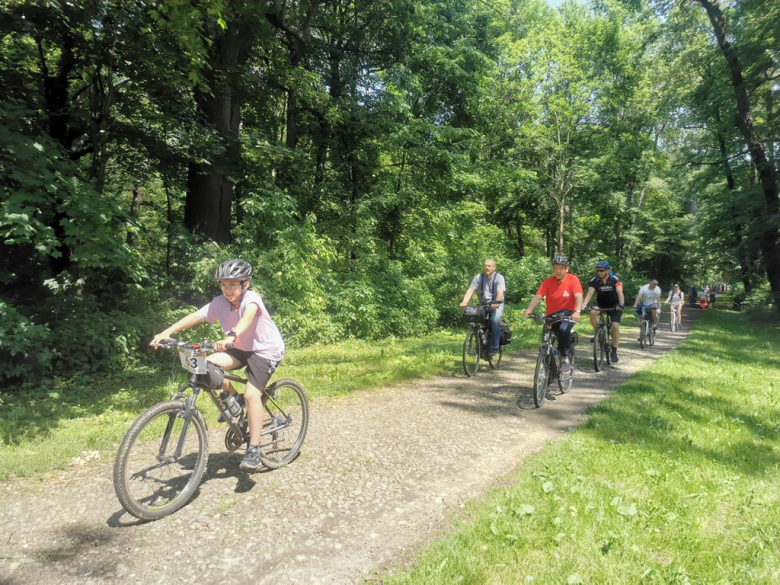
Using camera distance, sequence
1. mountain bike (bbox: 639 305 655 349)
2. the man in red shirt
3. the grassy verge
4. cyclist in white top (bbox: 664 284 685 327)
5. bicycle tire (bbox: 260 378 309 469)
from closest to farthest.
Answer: bicycle tire (bbox: 260 378 309 469) → the grassy verge → the man in red shirt → mountain bike (bbox: 639 305 655 349) → cyclist in white top (bbox: 664 284 685 327)

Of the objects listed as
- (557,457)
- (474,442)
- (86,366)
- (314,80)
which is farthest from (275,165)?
(557,457)

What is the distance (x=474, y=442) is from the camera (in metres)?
4.84

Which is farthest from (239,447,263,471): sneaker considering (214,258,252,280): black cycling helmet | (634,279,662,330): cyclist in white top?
(634,279,662,330): cyclist in white top

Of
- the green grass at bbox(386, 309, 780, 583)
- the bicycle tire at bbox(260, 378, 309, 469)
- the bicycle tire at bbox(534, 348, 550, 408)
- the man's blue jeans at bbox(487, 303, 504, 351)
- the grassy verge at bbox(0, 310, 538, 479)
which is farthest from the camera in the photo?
the man's blue jeans at bbox(487, 303, 504, 351)

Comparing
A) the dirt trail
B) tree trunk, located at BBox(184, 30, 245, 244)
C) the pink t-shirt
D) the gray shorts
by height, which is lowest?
the dirt trail

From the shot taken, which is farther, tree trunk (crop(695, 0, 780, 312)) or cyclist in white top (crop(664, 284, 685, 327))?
tree trunk (crop(695, 0, 780, 312))

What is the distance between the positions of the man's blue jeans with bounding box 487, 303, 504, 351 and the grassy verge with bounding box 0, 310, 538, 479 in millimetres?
907

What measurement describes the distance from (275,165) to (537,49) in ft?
60.4

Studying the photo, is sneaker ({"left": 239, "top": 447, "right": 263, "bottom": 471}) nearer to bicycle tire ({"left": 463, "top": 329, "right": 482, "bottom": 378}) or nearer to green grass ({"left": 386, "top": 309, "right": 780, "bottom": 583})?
green grass ({"left": 386, "top": 309, "right": 780, "bottom": 583})

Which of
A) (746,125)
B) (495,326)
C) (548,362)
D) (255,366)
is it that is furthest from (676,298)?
(255,366)

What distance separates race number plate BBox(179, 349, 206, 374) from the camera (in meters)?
3.36

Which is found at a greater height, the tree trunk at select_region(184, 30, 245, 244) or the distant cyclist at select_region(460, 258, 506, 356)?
the tree trunk at select_region(184, 30, 245, 244)

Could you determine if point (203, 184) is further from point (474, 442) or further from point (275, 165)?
point (474, 442)

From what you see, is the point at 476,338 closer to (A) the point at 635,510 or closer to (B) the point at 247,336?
(A) the point at 635,510
